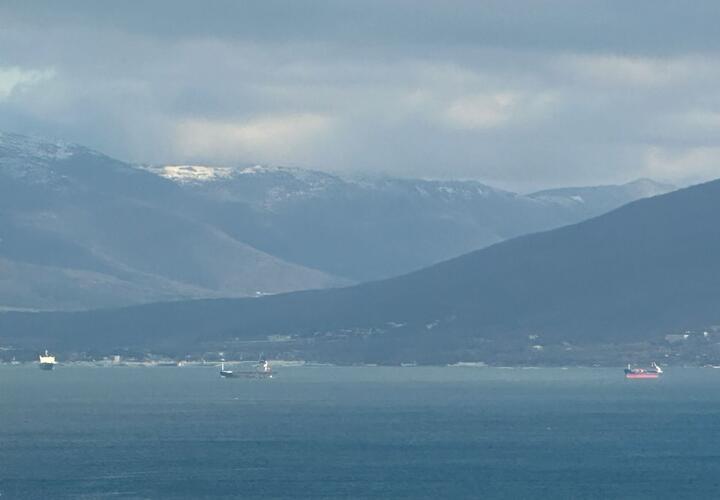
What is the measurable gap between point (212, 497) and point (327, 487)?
1377 cm

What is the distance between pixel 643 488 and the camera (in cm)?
19925

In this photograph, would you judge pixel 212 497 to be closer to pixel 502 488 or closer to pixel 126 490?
pixel 126 490

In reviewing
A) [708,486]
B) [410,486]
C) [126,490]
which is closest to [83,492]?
[126,490]

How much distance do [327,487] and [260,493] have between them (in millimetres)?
8144

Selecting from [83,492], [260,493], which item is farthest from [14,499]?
[260,493]

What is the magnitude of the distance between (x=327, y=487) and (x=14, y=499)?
31.4 metres

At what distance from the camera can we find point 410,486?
655ft

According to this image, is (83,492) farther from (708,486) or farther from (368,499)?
(708,486)

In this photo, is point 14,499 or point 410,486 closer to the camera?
point 14,499

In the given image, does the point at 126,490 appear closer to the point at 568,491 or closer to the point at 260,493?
the point at 260,493

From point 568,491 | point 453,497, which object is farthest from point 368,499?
point 568,491

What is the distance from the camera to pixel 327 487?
653 ft

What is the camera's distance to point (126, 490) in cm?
19425

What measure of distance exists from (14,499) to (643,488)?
6187cm
